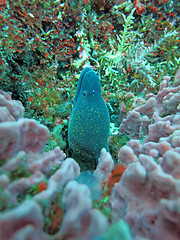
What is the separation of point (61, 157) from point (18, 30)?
7.05 ft

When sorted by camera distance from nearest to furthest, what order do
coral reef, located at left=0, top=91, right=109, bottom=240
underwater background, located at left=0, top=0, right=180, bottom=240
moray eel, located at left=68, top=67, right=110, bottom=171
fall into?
coral reef, located at left=0, top=91, right=109, bottom=240
underwater background, located at left=0, top=0, right=180, bottom=240
moray eel, located at left=68, top=67, right=110, bottom=171

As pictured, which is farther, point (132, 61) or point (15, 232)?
point (132, 61)

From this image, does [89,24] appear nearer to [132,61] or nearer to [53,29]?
[53,29]

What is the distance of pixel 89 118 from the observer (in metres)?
1.96

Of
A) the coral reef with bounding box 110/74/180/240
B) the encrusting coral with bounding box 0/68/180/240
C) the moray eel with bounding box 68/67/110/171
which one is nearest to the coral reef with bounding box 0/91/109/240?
the encrusting coral with bounding box 0/68/180/240

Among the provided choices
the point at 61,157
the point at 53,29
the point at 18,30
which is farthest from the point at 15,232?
the point at 53,29

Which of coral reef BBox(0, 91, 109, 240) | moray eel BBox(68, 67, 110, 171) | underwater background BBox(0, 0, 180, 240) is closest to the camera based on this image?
coral reef BBox(0, 91, 109, 240)

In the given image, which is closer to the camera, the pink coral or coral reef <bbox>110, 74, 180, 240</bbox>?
the pink coral

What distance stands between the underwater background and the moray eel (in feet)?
0.05

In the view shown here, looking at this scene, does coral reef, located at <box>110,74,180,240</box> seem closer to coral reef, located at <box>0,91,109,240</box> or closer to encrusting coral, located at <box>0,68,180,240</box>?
encrusting coral, located at <box>0,68,180,240</box>

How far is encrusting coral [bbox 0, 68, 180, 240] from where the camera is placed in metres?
0.84

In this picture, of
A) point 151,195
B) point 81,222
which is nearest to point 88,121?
point 151,195

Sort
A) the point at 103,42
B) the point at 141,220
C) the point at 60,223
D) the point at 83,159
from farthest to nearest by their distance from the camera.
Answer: the point at 103,42 → the point at 83,159 → the point at 141,220 → the point at 60,223

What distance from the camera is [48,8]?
8.72ft
